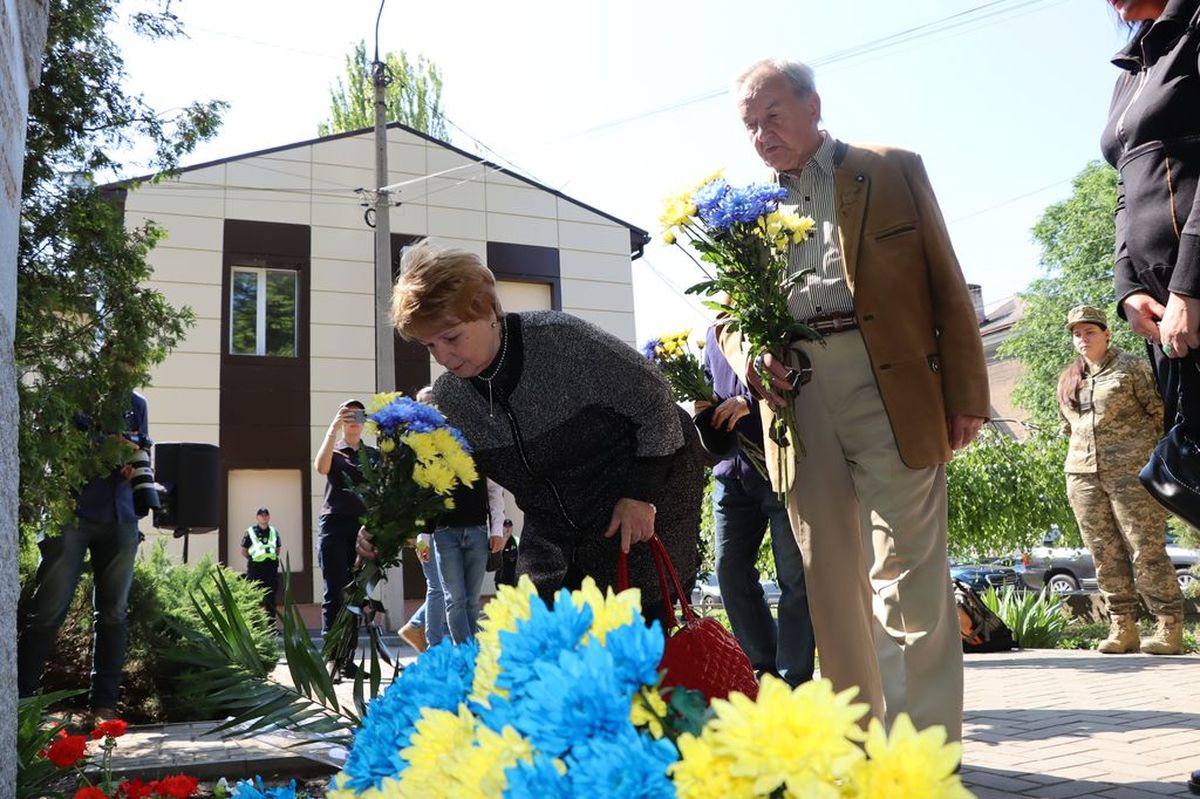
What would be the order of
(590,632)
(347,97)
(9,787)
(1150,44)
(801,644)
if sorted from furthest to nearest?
(347,97) < (801,644) < (1150,44) < (9,787) < (590,632)

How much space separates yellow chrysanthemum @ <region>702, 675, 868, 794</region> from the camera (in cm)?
67

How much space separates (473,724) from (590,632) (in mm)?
191

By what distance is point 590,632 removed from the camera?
2.81 ft

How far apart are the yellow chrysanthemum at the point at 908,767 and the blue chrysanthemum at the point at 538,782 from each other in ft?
0.69

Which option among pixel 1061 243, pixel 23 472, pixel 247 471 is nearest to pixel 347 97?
pixel 247 471

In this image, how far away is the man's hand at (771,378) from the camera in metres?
3.05

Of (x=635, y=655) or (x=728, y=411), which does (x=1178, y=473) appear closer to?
(x=728, y=411)

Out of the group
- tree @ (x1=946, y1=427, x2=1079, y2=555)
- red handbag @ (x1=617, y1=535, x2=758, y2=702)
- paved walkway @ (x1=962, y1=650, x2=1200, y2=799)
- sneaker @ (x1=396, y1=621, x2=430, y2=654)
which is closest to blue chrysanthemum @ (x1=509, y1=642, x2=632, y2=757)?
red handbag @ (x1=617, y1=535, x2=758, y2=702)

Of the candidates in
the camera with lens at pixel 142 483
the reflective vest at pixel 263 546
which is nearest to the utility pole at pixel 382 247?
the reflective vest at pixel 263 546

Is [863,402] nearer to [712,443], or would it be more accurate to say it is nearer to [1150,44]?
[712,443]

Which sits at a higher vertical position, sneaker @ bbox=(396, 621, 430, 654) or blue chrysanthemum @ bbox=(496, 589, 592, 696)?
blue chrysanthemum @ bbox=(496, 589, 592, 696)

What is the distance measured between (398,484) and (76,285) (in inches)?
108

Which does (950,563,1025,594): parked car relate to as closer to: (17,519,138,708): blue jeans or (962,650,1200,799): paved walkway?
(962,650,1200,799): paved walkway

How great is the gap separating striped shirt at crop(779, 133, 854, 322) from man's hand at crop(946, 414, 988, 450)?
0.43 meters
